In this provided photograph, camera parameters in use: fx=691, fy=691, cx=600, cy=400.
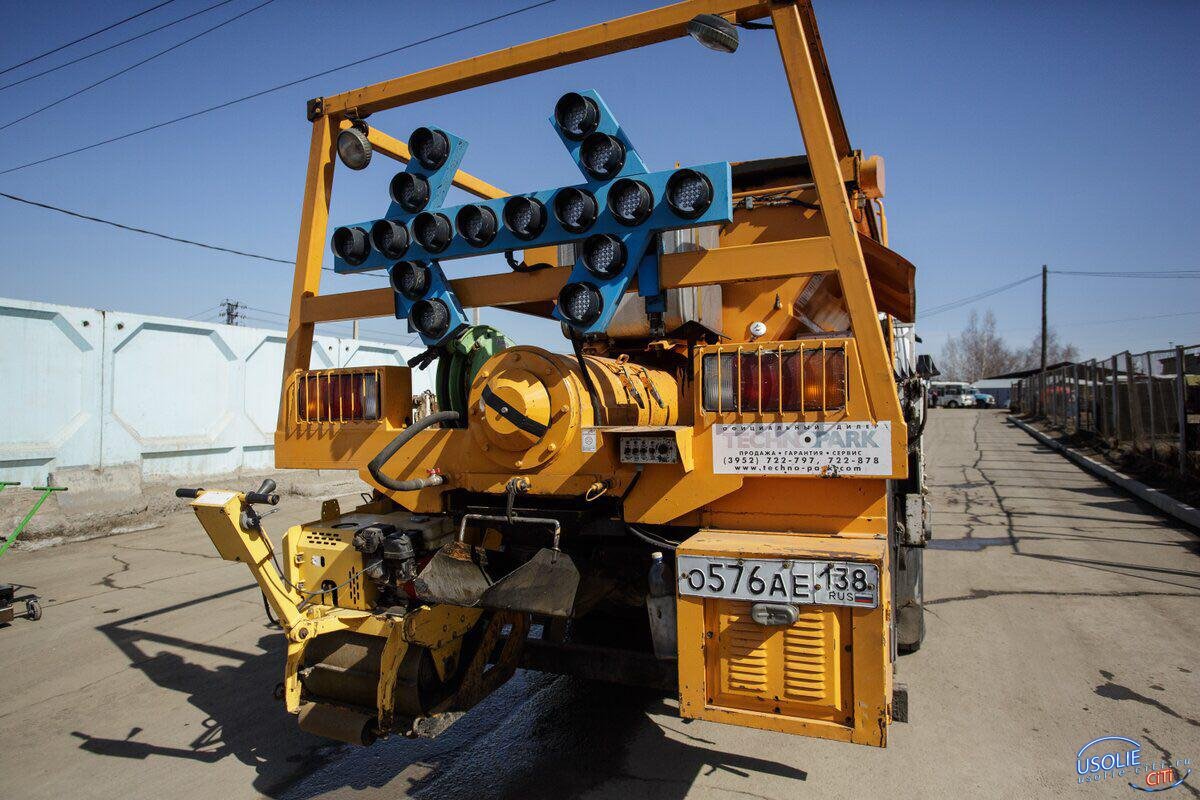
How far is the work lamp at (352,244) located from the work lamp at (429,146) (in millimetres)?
481

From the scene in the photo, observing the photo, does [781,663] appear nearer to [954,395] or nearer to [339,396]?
[339,396]

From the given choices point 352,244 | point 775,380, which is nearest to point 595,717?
point 775,380

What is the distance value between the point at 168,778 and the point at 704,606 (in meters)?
2.86

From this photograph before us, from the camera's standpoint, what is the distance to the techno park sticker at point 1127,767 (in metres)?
3.22

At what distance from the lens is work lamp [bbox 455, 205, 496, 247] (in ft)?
10.6

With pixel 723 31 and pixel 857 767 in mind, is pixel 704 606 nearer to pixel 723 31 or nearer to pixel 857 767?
pixel 857 767

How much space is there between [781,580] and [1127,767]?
243 centimetres

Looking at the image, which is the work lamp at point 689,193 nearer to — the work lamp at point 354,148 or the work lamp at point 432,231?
the work lamp at point 432,231

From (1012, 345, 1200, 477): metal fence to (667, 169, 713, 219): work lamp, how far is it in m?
10.9

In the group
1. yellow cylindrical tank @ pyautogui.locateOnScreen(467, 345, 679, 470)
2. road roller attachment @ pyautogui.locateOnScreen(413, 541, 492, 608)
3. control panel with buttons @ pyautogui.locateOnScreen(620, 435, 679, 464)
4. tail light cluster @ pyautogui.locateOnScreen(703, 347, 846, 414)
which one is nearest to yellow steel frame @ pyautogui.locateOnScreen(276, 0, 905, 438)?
tail light cluster @ pyautogui.locateOnScreen(703, 347, 846, 414)

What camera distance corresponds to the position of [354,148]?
3.86 metres

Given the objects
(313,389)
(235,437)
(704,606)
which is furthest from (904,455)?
(235,437)

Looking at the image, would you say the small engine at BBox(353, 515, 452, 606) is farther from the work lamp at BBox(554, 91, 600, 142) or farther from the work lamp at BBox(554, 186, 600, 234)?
the work lamp at BBox(554, 91, 600, 142)

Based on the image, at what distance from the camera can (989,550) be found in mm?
7977
